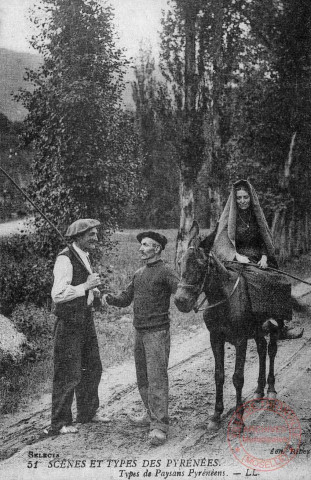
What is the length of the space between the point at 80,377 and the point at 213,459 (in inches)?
59.2

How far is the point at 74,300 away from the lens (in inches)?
200

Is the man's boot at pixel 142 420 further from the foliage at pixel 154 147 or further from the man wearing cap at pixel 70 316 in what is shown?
the foliage at pixel 154 147

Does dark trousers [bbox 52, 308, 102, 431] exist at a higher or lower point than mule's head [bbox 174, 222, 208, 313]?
lower

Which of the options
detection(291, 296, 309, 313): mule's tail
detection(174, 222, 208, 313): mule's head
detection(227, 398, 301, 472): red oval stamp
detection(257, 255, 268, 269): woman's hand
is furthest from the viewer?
detection(291, 296, 309, 313): mule's tail

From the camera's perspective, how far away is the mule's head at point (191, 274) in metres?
4.64

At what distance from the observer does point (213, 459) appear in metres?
4.52

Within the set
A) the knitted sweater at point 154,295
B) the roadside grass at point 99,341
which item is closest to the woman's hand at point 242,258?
the knitted sweater at point 154,295

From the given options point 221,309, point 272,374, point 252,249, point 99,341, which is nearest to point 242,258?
point 252,249

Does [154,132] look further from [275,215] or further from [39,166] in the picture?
[39,166]

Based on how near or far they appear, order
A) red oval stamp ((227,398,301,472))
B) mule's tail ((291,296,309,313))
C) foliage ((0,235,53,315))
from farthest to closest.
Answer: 1. foliage ((0,235,53,315))
2. mule's tail ((291,296,309,313))
3. red oval stamp ((227,398,301,472))

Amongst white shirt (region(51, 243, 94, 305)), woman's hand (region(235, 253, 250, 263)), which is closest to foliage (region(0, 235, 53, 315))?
white shirt (region(51, 243, 94, 305))

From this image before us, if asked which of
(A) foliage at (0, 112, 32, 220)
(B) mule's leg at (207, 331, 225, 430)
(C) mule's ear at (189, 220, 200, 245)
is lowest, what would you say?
(B) mule's leg at (207, 331, 225, 430)

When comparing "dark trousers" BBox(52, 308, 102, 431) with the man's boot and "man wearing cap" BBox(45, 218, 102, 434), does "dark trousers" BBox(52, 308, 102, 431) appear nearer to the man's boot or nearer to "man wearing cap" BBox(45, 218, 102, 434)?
"man wearing cap" BBox(45, 218, 102, 434)

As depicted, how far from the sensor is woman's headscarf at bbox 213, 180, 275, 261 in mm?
6074
